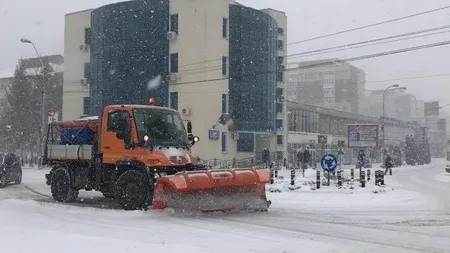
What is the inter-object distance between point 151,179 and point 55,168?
4.60 metres

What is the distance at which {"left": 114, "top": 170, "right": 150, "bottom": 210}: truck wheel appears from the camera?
13.0 meters

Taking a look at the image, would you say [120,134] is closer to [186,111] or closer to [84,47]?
[186,111]

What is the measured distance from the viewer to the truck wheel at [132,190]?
13.0m

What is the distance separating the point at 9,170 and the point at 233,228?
14895 mm

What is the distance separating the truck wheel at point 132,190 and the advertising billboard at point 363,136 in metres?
15.4

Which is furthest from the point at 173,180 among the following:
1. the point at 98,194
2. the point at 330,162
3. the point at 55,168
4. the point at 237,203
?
the point at 330,162

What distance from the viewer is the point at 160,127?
13.9 metres

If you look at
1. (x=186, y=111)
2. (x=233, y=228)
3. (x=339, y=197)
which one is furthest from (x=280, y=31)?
(x=233, y=228)

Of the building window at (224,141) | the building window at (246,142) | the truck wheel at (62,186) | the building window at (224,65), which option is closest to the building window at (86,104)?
the building window at (224,65)

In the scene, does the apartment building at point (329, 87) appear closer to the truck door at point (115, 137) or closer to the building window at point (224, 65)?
the building window at point (224, 65)

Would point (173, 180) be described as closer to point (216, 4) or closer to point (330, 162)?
point (330, 162)

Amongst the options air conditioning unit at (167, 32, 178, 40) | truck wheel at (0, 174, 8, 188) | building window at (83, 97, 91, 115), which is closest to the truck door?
truck wheel at (0, 174, 8, 188)

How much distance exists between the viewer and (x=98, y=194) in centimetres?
1848

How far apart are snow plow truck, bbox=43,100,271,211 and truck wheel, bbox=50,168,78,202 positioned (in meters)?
0.04
